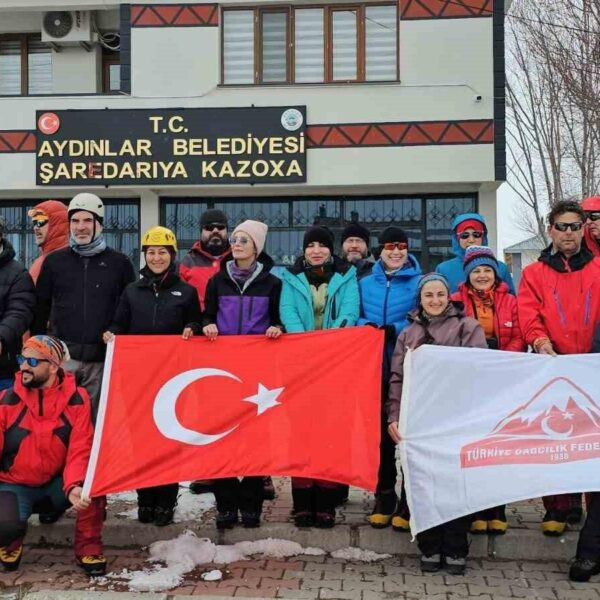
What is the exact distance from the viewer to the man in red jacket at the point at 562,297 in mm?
4613

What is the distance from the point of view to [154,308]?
195 inches

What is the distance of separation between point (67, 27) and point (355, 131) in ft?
20.4

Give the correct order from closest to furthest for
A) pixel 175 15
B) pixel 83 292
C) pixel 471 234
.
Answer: pixel 83 292, pixel 471 234, pixel 175 15

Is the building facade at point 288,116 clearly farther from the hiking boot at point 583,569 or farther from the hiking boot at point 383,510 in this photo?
the hiking boot at point 583,569

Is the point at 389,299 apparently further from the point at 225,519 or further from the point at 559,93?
the point at 559,93

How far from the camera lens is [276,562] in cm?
463

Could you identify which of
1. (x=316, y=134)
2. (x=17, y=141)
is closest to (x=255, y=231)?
(x=316, y=134)

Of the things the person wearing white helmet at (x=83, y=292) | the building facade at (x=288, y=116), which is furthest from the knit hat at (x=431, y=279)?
the building facade at (x=288, y=116)

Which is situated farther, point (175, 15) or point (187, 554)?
point (175, 15)

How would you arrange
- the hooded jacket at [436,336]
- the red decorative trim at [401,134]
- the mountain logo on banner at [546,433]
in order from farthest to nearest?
the red decorative trim at [401,134] → the hooded jacket at [436,336] → the mountain logo on banner at [546,433]

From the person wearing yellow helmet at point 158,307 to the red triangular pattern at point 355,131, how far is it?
27.7 ft

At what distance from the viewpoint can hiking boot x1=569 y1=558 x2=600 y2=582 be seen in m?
4.26

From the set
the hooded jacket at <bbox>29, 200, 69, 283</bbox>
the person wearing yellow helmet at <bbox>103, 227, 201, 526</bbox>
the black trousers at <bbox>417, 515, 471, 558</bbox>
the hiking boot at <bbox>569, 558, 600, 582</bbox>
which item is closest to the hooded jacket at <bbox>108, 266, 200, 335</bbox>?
the person wearing yellow helmet at <bbox>103, 227, 201, 526</bbox>

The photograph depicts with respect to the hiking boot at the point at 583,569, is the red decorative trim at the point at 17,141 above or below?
above
